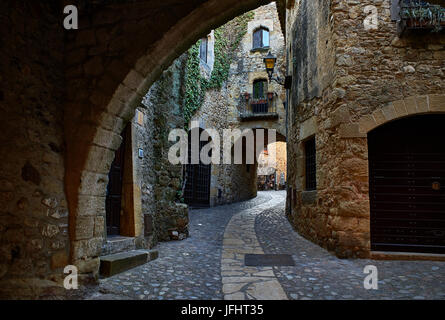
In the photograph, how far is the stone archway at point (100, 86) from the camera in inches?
108

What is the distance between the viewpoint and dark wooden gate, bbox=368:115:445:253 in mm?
4852

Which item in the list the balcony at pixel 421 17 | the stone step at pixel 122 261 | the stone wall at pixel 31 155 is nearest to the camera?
the stone wall at pixel 31 155

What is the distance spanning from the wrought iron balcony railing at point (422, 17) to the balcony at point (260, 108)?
26.8 ft

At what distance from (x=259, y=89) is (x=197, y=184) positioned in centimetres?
531

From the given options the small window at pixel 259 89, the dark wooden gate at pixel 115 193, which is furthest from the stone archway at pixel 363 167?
the small window at pixel 259 89

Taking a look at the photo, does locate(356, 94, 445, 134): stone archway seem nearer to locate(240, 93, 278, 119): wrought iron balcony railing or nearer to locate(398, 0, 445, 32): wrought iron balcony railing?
locate(398, 0, 445, 32): wrought iron balcony railing

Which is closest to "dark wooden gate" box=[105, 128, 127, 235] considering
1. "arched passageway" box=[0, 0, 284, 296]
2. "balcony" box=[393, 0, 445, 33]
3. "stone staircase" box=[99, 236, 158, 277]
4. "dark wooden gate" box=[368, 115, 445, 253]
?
"stone staircase" box=[99, 236, 158, 277]

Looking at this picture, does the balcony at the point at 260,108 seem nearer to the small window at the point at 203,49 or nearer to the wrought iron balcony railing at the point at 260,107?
the wrought iron balcony railing at the point at 260,107

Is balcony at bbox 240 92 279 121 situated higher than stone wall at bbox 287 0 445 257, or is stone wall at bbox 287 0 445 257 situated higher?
balcony at bbox 240 92 279 121

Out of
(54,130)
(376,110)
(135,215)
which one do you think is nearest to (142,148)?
(135,215)

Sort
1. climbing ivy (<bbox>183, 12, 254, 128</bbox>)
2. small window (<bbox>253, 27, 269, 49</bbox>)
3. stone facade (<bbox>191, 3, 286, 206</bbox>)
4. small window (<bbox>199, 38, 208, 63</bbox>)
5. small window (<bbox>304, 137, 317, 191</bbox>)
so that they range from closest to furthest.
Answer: small window (<bbox>304, 137, 317, 191</bbox>) → climbing ivy (<bbox>183, 12, 254, 128</bbox>) → small window (<bbox>199, 38, 208, 63</bbox>) → stone facade (<bbox>191, 3, 286, 206</bbox>) → small window (<bbox>253, 27, 269, 49</bbox>)

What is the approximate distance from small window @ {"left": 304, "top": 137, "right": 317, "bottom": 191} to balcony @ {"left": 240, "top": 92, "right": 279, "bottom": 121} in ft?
21.5

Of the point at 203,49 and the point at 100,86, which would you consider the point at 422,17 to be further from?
the point at 203,49

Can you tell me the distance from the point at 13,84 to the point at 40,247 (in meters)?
1.32
